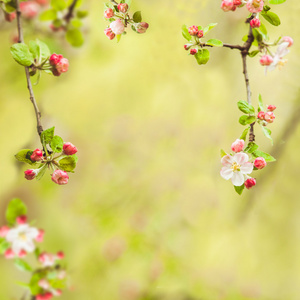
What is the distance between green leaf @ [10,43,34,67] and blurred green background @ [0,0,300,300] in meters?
0.38

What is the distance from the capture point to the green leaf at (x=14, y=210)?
76 centimetres

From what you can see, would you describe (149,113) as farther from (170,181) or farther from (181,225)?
(181,225)

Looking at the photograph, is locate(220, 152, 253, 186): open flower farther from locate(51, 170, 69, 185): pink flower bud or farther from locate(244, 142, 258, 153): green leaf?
locate(51, 170, 69, 185): pink flower bud

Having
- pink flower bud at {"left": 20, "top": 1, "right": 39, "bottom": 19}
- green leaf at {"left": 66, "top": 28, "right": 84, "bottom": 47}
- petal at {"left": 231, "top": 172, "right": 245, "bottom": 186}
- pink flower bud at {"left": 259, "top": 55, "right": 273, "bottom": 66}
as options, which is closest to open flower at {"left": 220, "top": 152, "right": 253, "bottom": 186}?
petal at {"left": 231, "top": 172, "right": 245, "bottom": 186}

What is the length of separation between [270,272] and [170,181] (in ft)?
1.12

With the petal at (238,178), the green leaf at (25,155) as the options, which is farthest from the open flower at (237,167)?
the green leaf at (25,155)

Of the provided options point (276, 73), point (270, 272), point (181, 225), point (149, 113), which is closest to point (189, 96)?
point (149, 113)

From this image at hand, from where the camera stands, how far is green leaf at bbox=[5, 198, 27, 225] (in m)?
0.76

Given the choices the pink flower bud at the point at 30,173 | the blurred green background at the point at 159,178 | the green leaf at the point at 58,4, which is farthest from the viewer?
the blurred green background at the point at 159,178

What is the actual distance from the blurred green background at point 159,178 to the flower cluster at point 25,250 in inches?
6.1

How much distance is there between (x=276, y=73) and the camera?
0.93 metres

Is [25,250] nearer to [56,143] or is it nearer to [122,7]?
[56,143]

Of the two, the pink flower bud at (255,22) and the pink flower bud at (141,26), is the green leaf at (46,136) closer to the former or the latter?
the pink flower bud at (141,26)

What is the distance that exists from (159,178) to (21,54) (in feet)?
1.84
